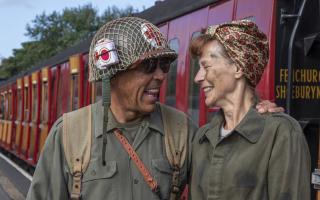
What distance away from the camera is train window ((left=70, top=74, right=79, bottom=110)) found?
10.1m

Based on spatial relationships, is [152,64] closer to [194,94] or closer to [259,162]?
[259,162]

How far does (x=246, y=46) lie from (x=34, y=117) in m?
13.1

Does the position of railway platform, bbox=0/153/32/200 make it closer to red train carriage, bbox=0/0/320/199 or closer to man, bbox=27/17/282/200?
red train carriage, bbox=0/0/320/199

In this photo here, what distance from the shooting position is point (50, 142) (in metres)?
2.63

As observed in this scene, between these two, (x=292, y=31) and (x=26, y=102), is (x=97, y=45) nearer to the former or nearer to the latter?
(x=292, y=31)

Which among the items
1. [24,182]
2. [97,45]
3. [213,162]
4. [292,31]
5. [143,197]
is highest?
[292,31]

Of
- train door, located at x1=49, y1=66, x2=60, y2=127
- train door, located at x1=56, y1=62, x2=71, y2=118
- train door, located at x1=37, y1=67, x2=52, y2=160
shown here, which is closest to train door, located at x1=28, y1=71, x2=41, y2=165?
train door, located at x1=37, y1=67, x2=52, y2=160

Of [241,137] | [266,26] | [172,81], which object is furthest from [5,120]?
[241,137]

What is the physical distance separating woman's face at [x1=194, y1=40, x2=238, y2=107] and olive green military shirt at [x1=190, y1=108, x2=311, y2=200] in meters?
0.11

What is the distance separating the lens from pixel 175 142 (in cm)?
262

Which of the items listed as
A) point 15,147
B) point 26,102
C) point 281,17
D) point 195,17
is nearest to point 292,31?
point 281,17

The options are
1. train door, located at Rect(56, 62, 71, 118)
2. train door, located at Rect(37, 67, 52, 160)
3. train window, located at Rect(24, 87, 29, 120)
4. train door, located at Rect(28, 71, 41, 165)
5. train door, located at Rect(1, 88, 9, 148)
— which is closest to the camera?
train door, located at Rect(56, 62, 71, 118)

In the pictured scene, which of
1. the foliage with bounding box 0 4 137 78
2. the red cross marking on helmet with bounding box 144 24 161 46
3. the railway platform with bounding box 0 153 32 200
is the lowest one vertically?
the railway platform with bounding box 0 153 32 200

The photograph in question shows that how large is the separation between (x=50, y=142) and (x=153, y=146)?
42cm
